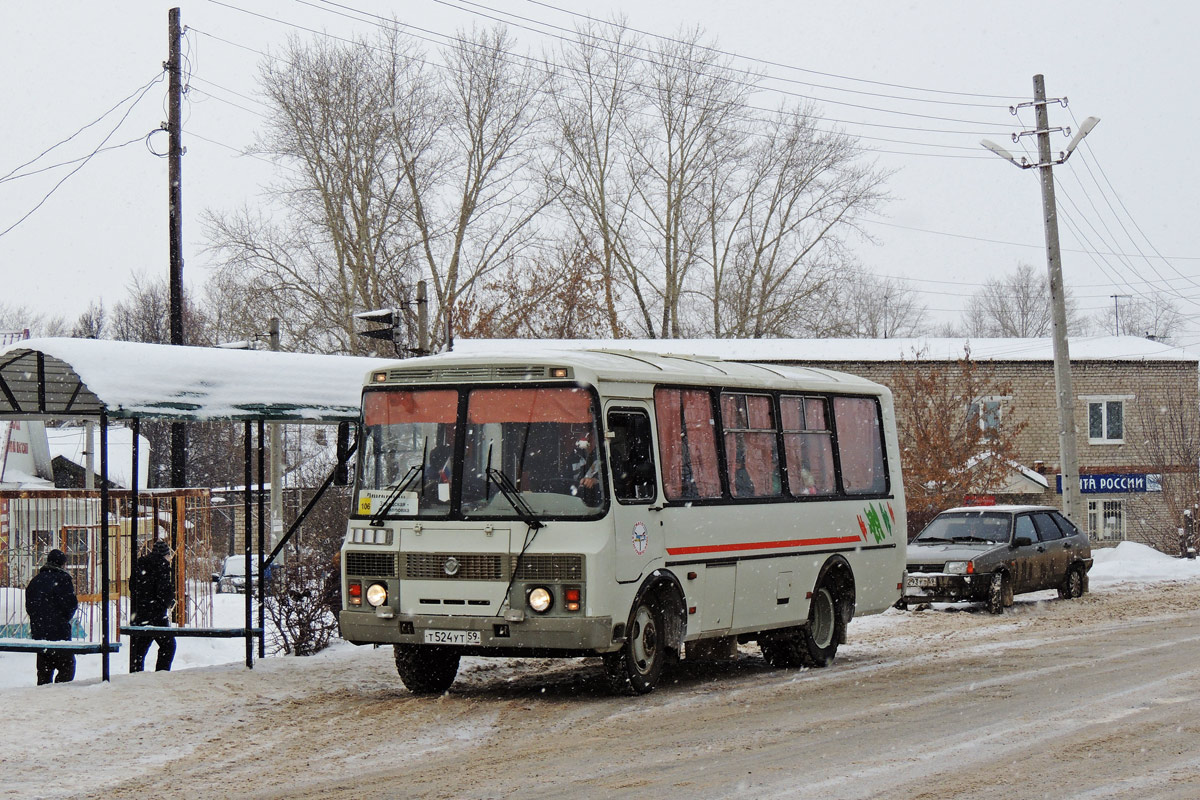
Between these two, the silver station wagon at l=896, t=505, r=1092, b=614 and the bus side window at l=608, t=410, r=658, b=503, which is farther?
the silver station wagon at l=896, t=505, r=1092, b=614

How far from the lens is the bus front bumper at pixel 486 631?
10898 millimetres

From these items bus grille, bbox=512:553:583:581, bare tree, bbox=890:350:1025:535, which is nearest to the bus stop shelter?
bus grille, bbox=512:553:583:581

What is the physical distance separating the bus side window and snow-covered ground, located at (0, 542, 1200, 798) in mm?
1676

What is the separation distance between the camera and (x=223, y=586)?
38500 mm

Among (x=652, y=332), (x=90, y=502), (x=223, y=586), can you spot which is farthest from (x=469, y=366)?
(x=652, y=332)

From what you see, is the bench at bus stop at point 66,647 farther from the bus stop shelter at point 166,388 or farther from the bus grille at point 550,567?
the bus grille at point 550,567

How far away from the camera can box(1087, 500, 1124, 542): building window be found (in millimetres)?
53438

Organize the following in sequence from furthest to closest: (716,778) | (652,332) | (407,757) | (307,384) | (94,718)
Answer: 1. (652,332)
2. (307,384)
3. (94,718)
4. (407,757)
5. (716,778)

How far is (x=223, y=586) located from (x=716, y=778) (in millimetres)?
32333

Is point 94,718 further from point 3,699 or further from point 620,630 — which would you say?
point 620,630

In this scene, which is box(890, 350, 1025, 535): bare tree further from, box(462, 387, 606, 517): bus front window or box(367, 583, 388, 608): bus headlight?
box(367, 583, 388, 608): bus headlight

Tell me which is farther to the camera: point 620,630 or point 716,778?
point 620,630

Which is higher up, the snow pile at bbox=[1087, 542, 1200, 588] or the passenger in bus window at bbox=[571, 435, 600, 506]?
the passenger in bus window at bbox=[571, 435, 600, 506]

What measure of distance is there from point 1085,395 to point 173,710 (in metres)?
46.4
